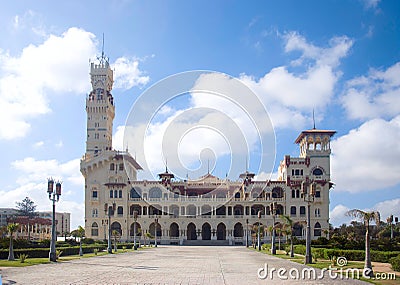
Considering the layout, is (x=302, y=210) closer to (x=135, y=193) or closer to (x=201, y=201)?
(x=201, y=201)

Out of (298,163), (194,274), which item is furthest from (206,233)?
(194,274)

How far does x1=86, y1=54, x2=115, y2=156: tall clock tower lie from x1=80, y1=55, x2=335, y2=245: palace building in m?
4.81

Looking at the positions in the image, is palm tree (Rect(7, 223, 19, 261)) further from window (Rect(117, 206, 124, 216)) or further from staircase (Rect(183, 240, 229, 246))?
window (Rect(117, 206, 124, 216))

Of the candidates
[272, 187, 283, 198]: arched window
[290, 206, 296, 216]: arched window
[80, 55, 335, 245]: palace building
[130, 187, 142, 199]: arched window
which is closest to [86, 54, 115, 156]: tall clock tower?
[80, 55, 335, 245]: palace building

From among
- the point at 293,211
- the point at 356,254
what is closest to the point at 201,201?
the point at 293,211

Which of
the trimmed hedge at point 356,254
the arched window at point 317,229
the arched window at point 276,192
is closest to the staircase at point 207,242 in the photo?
the arched window at point 276,192

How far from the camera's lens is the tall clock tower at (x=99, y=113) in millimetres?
103438

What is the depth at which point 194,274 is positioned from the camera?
2469 centimetres

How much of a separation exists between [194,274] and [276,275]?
3.87m

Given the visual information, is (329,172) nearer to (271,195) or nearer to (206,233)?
(271,195)

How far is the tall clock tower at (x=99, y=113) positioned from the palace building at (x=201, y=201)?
4807mm

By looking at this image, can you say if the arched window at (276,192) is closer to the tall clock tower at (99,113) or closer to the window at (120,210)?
the window at (120,210)

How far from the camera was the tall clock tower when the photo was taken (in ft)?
339

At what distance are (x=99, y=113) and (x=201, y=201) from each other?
27736 mm
